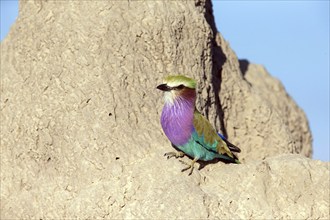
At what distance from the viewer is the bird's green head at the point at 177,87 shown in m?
5.43

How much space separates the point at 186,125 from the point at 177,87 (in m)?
0.31

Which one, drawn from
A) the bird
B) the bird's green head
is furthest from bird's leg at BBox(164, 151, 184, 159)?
the bird's green head

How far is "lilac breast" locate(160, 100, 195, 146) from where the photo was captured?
218 inches

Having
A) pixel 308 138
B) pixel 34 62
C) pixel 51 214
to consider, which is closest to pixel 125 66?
pixel 34 62

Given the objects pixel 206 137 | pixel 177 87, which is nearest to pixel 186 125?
pixel 206 137

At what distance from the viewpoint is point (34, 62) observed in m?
6.42

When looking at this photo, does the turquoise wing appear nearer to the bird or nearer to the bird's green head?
the bird

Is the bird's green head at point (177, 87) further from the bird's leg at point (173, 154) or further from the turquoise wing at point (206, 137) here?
the bird's leg at point (173, 154)

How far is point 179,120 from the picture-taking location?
5543 millimetres

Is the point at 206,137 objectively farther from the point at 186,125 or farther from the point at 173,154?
the point at 173,154

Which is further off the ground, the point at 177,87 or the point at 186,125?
the point at 177,87

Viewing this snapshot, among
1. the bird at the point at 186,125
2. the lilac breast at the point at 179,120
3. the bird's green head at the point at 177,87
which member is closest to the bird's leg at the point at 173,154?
the bird at the point at 186,125

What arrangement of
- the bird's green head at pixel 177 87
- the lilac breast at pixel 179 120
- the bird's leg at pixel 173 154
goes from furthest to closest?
1. the bird's leg at pixel 173 154
2. the lilac breast at pixel 179 120
3. the bird's green head at pixel 177 87

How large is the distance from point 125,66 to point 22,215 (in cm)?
150
